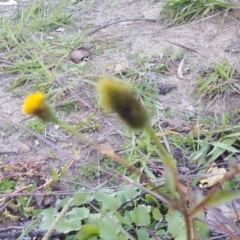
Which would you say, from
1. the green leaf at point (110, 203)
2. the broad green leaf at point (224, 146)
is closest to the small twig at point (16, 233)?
the green leaf at point (110, 203)

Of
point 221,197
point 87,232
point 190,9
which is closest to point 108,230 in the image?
point 87,232

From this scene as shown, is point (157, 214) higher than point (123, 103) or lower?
lower

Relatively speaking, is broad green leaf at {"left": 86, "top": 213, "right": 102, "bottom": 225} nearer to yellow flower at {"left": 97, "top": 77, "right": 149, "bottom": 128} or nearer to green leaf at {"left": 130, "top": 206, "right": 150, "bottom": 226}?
green leaf at {"left": 130, "top": 206, "right": 150, "bottom": 226}

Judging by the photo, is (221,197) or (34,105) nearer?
(221,197)

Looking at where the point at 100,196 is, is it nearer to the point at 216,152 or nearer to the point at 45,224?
the point at 45,224

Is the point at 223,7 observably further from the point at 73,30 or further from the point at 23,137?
the point at 23,137

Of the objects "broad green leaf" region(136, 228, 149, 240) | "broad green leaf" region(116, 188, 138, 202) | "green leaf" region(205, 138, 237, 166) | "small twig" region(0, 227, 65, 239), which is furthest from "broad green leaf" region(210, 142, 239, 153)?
"small twig" region(0, 227, 65, 239)


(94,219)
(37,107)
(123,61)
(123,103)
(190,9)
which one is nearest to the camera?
Result: (123,103)
